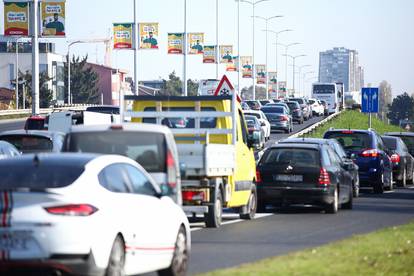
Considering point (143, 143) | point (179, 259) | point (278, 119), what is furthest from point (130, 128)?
point (278, 119)

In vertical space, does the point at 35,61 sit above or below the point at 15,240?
above

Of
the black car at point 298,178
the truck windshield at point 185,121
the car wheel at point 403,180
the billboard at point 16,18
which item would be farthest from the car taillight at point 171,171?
the billboard at point 16,18

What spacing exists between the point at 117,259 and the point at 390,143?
96.8 feet

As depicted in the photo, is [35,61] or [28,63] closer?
[35,61]

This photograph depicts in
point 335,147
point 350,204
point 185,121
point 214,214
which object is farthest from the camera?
point 335,147

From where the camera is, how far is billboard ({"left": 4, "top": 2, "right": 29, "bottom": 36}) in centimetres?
5412

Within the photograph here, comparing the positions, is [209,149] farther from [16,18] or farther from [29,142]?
[16,18]

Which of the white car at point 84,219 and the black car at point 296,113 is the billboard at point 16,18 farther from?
the black car at point 296,113

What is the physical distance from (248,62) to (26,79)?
3052 cm

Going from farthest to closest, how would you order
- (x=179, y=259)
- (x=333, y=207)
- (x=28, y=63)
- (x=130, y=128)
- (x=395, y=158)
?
(x=28, y=63) < (x=395, y=158) < (x=333, y=207) < (x=130, y=128) < (x=179, y=259)

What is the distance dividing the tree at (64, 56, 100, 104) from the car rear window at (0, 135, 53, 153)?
5959 inches

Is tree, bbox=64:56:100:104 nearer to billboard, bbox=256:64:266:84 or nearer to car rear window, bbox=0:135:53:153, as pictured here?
billboard, bbox=256:64:266:84

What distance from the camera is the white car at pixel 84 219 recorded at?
12.6 meters

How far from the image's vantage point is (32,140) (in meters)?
29.6
